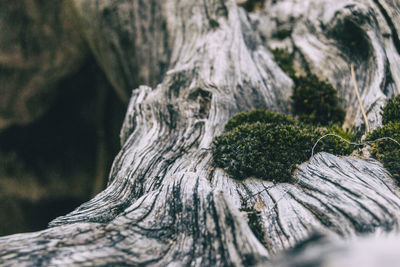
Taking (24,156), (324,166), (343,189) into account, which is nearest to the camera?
(343,189)

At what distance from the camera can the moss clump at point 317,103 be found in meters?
7.62

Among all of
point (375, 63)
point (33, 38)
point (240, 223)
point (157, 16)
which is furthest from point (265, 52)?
point (33, 38)

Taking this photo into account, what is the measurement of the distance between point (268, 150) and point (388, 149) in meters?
2.34

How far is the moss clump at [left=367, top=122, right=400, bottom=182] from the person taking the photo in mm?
4191

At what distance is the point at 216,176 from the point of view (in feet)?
15.5

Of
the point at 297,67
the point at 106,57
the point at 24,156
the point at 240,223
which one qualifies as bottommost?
the point at 240,223

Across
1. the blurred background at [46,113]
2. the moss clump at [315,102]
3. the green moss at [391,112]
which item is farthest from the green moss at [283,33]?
the blurred background at [46,113]

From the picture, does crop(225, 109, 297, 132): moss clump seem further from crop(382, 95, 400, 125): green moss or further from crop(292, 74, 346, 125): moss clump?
crop(382, 95, 400, 125): green moss

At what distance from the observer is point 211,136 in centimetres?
632

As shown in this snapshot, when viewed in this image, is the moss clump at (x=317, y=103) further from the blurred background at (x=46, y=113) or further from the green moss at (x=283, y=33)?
the blurred background at (x=46, y=113)

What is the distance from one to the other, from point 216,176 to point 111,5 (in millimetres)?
11358

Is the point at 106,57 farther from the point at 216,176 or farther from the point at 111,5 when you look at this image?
the point at 216,176

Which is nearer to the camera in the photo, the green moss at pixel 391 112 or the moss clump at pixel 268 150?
the moss clump at pixel 268 150

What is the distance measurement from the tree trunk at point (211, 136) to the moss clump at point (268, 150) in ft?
0.70
